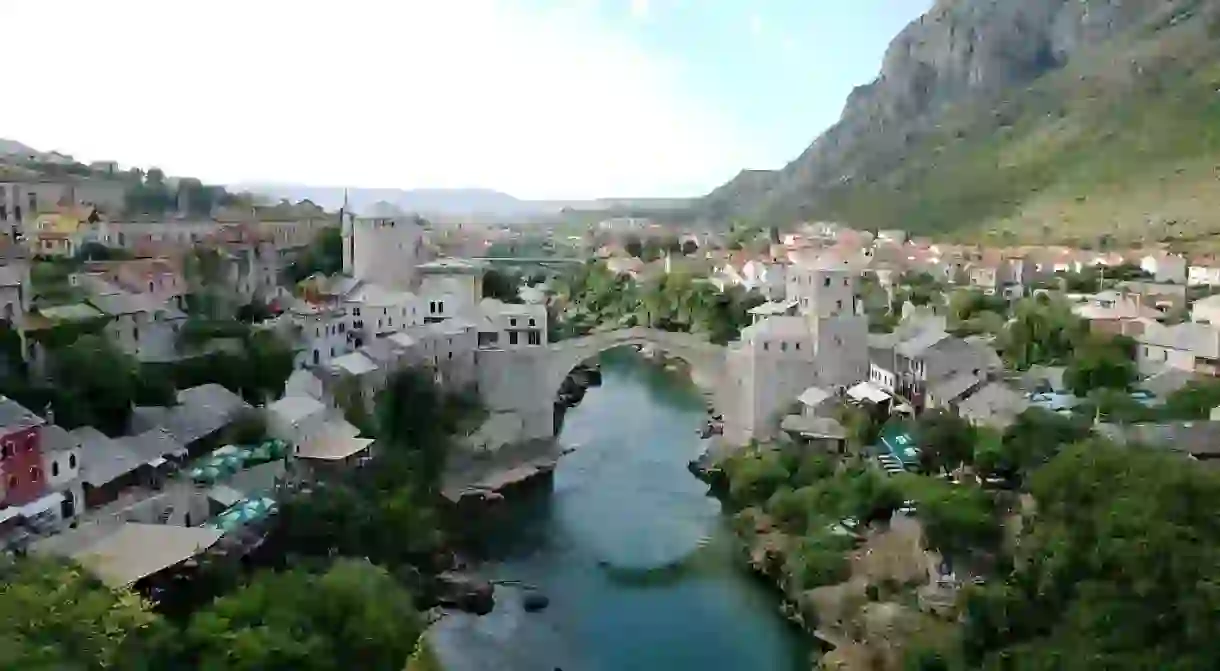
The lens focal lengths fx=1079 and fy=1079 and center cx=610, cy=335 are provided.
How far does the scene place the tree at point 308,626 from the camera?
500cm

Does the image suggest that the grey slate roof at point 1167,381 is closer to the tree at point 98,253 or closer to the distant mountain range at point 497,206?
the tree at point 98,253

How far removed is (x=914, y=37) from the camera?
46.6 meters

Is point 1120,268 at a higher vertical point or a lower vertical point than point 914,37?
lower

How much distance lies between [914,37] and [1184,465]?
44.3 metres

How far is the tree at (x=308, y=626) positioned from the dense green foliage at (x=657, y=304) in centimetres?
1102

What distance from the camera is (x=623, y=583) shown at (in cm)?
879

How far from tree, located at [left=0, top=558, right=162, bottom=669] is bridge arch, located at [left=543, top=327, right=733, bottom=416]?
305 inches

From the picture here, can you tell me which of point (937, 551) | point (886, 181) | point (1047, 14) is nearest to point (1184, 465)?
point (937, 551)

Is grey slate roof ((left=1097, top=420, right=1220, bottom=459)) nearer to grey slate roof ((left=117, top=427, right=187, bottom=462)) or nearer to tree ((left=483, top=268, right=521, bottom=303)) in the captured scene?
grey slate roof ((left=117, top=427, right=187, bottom=462))

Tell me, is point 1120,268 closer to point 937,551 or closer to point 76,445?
point 937,551

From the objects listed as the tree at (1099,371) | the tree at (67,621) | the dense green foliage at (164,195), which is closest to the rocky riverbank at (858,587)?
the tree at (1099,371)

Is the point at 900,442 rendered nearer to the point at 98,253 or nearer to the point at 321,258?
the point at 98,253

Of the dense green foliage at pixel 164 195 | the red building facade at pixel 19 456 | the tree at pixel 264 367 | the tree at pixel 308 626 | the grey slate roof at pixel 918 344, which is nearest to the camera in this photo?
the tree at pixel 308 626

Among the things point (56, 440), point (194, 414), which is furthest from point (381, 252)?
point (56, 440)
